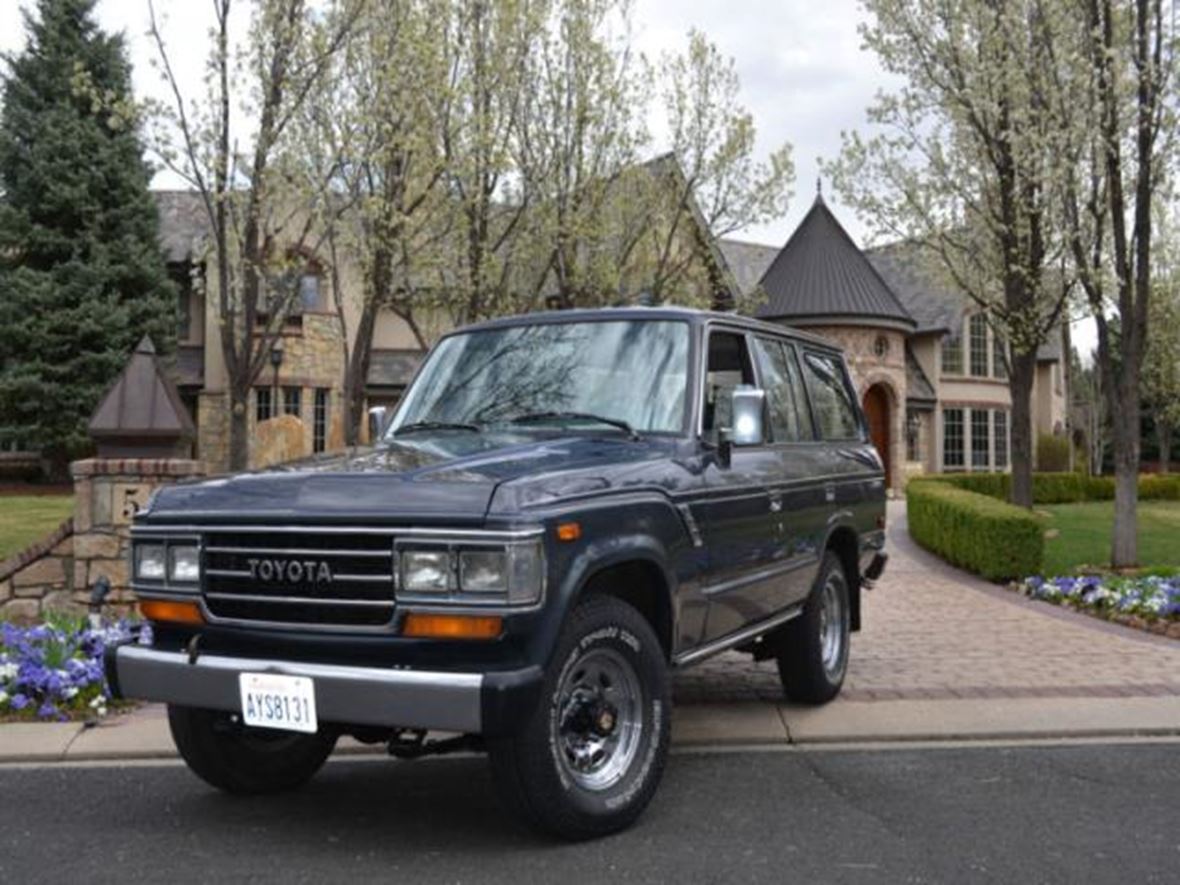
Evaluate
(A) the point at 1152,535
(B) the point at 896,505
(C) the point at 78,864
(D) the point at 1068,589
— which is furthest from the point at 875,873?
(B) the point at 896,505

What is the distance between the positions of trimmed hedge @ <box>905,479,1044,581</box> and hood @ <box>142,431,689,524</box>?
30.6 feet

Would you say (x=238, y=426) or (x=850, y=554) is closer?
(x=850, y=554)

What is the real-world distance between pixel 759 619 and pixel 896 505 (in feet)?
73.9

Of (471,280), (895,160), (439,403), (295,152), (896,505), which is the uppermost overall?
(895,160)

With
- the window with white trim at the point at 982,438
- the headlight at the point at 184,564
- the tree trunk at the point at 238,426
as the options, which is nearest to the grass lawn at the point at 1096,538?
the tree trunk at the point at 238,426

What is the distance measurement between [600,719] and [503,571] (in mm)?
865

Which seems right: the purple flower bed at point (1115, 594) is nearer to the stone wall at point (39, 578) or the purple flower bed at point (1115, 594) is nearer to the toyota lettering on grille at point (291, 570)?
the toyota lettering on grille at point (291, 570)

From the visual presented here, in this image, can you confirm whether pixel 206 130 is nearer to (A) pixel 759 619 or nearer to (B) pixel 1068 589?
(A) pixel 759 619

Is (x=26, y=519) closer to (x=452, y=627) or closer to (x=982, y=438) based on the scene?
(x=452, y=627)

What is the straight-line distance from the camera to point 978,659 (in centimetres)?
805

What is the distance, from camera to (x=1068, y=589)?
36.7 ft

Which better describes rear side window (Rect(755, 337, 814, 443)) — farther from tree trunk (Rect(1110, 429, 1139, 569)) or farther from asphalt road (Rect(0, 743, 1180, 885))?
tree trunk (Rect(1110, 429, 1139, 569))

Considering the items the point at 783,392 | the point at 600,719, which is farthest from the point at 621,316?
the point at 600,719

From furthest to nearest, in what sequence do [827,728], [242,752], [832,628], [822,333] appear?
1. [822,333]
2. [832,628]
3. [827,728]
4. [242,752]
